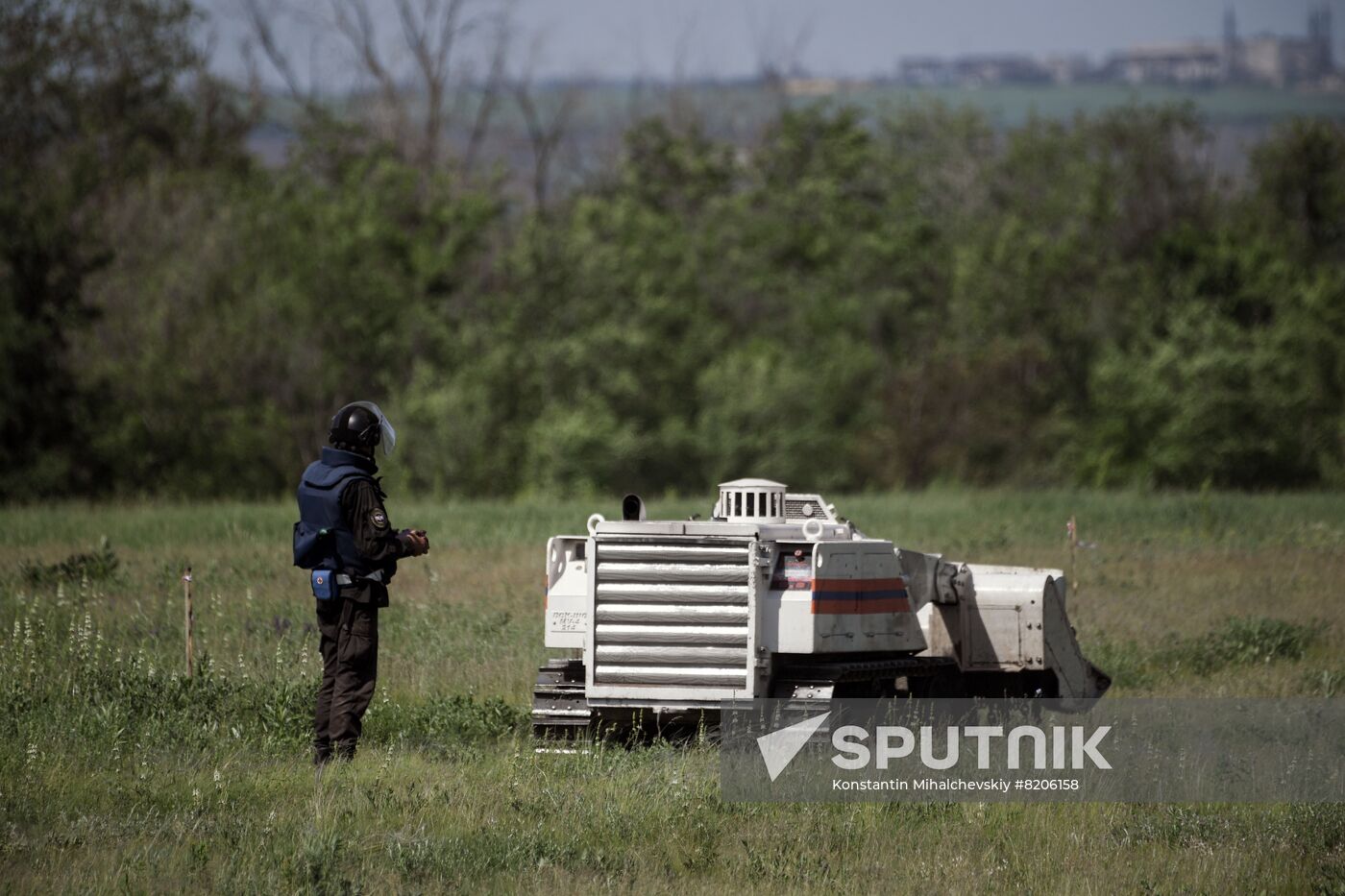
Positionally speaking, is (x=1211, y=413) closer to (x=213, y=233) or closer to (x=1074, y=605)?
(x=213, y=233)

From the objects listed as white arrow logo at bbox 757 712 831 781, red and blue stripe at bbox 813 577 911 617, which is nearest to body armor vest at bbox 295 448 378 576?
white arrow logo at bbox 757 712 831 781

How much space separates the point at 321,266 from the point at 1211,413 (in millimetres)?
26248

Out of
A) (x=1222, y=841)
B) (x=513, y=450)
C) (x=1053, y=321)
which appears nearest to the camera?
(x=1222, y=841)

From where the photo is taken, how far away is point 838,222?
62.3 metres

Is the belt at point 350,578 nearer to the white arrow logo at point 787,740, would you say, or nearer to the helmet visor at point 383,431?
the helmet visor at point 383,431

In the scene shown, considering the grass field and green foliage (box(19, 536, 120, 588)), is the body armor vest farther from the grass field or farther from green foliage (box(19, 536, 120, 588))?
green foliage (box(19, 536, 120, 588))

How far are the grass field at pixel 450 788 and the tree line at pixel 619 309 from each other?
952 inches

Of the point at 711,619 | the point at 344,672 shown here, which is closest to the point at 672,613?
the point at 711,619

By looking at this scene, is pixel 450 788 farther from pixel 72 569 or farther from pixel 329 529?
pixel 72 569

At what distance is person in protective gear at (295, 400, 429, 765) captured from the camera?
34.1 feet

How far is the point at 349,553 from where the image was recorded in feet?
34.4

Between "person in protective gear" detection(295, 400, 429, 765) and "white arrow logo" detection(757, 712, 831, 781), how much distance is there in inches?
103

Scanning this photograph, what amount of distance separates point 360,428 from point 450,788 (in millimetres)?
2242

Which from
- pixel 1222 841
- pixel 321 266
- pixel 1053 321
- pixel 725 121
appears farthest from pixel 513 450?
pixel 1222 841
